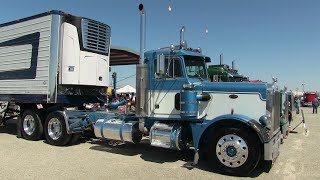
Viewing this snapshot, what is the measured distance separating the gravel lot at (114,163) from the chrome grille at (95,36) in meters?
3.10

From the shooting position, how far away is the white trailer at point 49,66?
452 inches

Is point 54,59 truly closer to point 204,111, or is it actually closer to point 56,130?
point 56,130

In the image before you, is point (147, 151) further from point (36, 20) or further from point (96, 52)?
point (36, 20)

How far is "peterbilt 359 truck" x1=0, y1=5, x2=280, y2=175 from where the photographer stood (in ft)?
26.4

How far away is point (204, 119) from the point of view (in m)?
8.75

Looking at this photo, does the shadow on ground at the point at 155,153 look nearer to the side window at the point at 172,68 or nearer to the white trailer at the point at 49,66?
the white trailer at the point at 49,66

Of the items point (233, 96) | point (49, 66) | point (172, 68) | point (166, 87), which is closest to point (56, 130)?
point (49, 66)

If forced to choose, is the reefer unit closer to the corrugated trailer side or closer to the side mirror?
the corrugated trailer side

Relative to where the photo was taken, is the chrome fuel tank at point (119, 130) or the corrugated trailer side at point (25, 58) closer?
the chrome fuel tank at point (119, 130)

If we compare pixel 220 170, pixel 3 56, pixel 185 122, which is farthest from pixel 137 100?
pixel 3 56

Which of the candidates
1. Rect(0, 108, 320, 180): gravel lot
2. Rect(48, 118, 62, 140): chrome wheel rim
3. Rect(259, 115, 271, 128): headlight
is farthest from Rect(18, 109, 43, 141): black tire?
Rect(259, 115, 271, 128): headlight

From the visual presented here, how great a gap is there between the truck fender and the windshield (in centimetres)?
128

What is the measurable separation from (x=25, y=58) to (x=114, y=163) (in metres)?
5.54

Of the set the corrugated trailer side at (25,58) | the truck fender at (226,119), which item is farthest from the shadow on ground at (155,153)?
the corrugated trailer side at (25,58)
